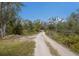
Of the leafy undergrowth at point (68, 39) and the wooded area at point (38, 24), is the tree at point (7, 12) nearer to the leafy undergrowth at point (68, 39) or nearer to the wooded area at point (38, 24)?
the wooded area at point (38, 24)

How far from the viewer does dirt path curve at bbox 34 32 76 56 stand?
13.0ft

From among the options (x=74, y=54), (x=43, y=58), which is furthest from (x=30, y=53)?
(x=74, y=54)

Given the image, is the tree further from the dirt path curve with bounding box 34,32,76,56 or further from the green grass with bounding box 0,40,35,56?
the dirt path curve with bounding box 34,32,76,56

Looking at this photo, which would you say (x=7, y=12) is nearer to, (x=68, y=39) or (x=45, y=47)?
(x=45, y=47)

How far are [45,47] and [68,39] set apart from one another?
20 centimetres

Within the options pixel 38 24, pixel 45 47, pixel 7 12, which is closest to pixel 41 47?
pixel 45 47

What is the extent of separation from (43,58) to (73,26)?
363 millimetres

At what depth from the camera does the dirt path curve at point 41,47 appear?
3.96 meters

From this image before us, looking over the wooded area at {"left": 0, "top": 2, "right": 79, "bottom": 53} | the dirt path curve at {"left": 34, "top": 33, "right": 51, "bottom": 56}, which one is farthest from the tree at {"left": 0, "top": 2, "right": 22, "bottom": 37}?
the dirt path curve at {"left": 34, "top": 33, "right": 51, "bottom": 56}

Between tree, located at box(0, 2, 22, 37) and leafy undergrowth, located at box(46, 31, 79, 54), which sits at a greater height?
tree, located at box(0, 2, 22, 37)

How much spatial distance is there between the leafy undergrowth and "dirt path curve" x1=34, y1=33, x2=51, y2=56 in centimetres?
8

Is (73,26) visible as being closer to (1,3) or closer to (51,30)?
(51,30)

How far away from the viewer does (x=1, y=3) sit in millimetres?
3977

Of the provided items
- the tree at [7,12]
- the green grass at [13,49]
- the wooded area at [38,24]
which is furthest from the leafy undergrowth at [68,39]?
the tree at [7,12]
